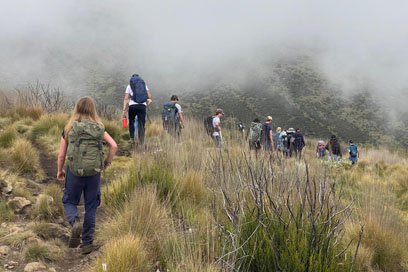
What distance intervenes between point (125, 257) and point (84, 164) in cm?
130

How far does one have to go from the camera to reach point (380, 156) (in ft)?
75.5

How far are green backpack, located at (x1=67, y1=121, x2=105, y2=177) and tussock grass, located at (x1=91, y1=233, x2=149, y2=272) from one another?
40.3 inches

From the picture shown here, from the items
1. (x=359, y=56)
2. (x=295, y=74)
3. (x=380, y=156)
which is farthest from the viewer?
(x=359, y=56)

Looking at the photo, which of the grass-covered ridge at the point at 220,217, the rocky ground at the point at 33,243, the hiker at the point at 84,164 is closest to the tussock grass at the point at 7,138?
the grass-covered ridge at the point at 220,217

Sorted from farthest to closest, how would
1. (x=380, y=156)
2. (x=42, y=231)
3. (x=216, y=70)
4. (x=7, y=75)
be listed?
(x=216, y=70) < (x=7, y=75) < (x=380, y=156) < (x=42, y=231)

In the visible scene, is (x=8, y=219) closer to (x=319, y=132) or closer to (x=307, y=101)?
(x=319, y=132)

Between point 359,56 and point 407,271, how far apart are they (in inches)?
4754

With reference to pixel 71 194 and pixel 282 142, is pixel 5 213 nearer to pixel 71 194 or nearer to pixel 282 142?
pixel 71 194

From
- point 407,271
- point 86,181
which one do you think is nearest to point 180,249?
point 86,181

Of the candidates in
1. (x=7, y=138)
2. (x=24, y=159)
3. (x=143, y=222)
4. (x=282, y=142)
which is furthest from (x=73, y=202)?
(x=282, y=142)

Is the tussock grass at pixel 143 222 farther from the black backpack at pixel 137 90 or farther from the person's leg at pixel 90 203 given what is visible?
the black backpack at pixel 137 90

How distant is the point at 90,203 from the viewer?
436 cm

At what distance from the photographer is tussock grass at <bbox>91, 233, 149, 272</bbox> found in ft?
10.3

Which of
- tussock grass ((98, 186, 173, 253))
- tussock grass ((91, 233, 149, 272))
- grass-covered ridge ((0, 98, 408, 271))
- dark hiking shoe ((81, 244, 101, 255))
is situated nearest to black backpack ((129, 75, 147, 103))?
grass-covered ridge ((0, 98, 408, 271))
